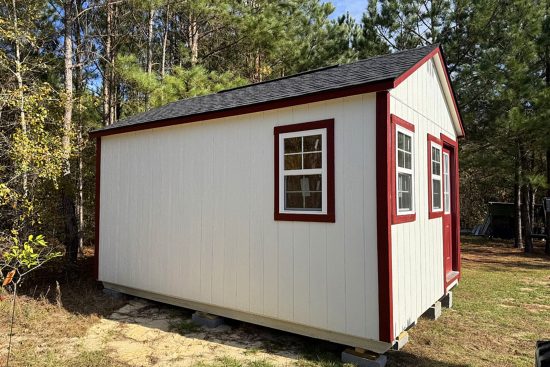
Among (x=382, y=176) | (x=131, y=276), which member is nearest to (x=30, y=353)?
Answer: (x=131, y=276)

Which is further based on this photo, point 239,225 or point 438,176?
point 438,176

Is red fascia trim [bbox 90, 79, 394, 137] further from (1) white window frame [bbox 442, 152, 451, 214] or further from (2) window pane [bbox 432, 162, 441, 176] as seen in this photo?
(1) white window frame [bbox 442, 152, 451, 214]

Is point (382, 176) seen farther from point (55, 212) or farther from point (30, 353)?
point (55, 212)

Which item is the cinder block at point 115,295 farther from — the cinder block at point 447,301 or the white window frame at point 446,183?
the white window frame at point 446,183

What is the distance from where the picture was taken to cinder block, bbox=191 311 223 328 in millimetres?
5285

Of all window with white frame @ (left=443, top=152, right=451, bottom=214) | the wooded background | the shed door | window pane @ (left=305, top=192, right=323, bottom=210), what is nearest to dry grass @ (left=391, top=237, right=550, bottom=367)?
the shed door

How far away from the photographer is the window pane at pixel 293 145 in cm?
464

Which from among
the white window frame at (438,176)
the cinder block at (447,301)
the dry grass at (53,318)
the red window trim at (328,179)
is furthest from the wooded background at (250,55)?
the cinder block at (447,301)

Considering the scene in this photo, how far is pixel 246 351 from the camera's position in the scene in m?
4.46

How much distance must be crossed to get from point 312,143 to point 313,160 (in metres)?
0.20

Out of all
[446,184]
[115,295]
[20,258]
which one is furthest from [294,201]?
[115,295]

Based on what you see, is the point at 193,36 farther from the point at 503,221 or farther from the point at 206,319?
the point at 503,221

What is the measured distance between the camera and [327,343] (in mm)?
4738

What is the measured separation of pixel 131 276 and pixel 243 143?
312cm
